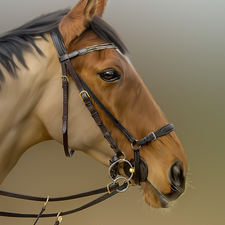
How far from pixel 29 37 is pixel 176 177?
2.58ft

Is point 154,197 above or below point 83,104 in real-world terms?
below

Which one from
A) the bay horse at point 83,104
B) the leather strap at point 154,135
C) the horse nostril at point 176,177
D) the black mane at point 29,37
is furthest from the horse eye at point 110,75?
the horse nostril at point 176,177

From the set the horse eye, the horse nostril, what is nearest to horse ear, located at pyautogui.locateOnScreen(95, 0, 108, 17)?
the horse eye

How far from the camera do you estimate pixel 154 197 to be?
1.93 feet

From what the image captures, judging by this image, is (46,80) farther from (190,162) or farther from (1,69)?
(190,162)

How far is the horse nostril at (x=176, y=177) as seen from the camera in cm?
58

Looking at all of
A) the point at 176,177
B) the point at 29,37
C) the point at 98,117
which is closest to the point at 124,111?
the point at 98,117

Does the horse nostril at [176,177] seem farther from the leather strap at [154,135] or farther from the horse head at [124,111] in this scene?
the leather strap at [154,135]

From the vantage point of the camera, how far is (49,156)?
1.09 meters

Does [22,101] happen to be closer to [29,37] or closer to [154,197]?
[29,37]

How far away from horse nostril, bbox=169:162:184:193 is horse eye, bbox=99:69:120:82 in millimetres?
398

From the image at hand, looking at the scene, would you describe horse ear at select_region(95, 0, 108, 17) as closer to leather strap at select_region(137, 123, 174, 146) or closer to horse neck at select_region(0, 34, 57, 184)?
horse neck at select_region(0, 34, 57, 184)

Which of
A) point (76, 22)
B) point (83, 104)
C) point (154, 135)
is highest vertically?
point (76, 22)

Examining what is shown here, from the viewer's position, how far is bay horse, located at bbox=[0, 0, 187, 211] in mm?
563
